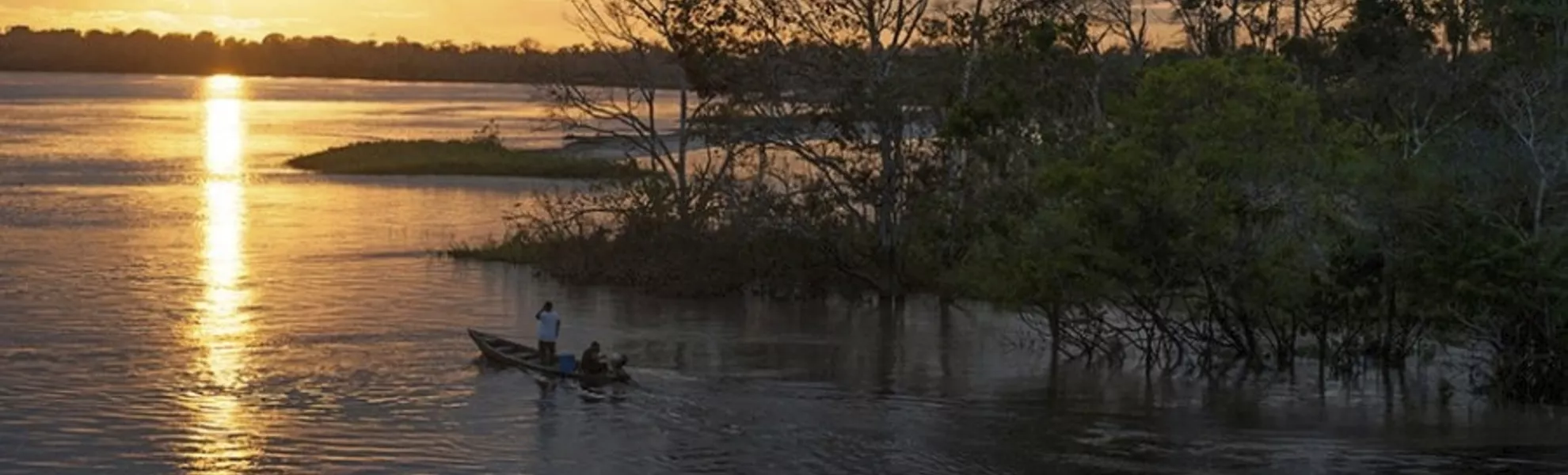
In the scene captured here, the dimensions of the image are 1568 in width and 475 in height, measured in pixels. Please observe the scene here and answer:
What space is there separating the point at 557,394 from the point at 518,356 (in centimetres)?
188

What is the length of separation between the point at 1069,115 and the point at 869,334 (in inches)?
246

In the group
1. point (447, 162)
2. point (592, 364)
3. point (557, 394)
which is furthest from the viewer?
point (447, 162)

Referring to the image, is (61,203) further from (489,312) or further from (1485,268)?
(1485,268)

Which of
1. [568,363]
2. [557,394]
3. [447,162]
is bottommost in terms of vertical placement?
[557,394]

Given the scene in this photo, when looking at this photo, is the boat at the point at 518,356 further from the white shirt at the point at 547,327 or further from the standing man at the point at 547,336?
the white shirt at the point at 547,327

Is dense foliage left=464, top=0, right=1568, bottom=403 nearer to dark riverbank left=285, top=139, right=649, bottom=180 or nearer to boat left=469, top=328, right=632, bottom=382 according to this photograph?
boat left=469, top=328, right=632, bottom=382

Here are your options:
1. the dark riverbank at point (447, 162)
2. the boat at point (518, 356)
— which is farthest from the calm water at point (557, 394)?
the dark riverbank at point (447, 162)

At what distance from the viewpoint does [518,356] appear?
1206 inches

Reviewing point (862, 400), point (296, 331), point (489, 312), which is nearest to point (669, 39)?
point (489, 312)

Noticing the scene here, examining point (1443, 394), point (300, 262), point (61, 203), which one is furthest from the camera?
point (61, 203)

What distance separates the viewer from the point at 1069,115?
4006 centimetres

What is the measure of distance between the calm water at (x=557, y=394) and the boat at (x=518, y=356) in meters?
0.25

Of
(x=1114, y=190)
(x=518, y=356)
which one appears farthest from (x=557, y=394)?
(x=1114, y=190)

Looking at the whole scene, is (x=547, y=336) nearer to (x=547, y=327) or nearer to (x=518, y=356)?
(x=547, y=327)
